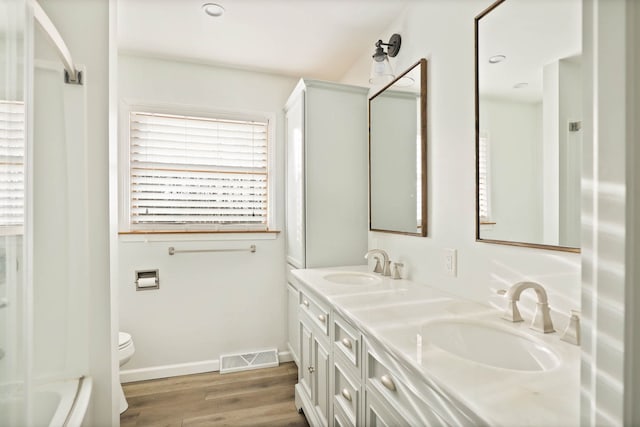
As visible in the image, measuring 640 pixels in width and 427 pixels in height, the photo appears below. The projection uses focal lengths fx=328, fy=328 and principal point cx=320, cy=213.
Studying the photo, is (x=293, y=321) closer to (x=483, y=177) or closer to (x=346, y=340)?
(x=346, y=340)

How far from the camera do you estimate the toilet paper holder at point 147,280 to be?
7.93 feet

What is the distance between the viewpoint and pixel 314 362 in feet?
5.82

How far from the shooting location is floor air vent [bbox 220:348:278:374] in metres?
2.59

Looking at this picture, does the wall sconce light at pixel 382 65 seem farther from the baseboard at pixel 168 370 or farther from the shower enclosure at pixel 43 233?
the baseboard at pixel 168 370

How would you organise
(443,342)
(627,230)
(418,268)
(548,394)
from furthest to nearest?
1. (418,268)
2. (443,342)
3. (548,394)
4. (627,230)

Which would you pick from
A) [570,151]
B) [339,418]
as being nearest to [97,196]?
[339,418]

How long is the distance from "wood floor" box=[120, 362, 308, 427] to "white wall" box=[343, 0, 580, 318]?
126 cm

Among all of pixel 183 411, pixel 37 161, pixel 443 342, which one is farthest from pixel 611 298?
pixel 183 411

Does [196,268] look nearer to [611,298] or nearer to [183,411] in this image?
[183,411]

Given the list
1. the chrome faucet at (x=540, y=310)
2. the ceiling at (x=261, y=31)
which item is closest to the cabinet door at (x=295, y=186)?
the ceiling at (x=261, y=31)

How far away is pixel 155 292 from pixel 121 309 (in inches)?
10.0

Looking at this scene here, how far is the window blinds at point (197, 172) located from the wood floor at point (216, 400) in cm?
116

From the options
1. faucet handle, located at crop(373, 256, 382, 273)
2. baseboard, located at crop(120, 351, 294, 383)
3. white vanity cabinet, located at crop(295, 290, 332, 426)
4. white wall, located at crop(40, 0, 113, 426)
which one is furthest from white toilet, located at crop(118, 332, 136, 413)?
faucet handle, located at crop(373, 256, 382, 273)

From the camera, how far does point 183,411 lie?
208 cm
